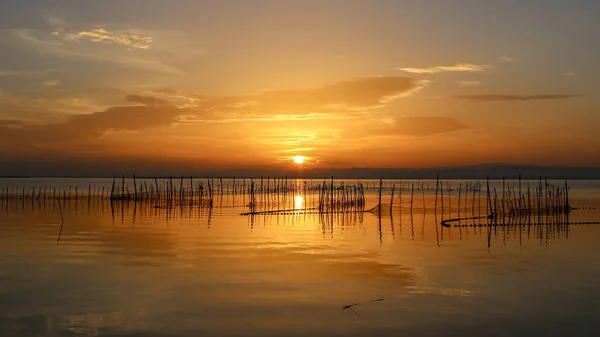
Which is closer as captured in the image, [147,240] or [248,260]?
[248,260]

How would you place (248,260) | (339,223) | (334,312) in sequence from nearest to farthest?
(334,312), (248,260), (339,223)

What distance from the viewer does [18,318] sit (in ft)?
30.1

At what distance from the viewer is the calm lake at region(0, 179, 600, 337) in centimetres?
902

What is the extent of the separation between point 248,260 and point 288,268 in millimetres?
1572

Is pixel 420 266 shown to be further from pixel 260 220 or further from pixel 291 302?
pixel 260 220

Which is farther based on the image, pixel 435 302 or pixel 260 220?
pixel 260 220

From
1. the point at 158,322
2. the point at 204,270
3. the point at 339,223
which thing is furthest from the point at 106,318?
the point at 339,223

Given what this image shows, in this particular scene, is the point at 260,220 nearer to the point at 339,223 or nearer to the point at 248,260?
the point at 339,223

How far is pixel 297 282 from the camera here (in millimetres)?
12078

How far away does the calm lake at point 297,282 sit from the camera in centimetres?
902

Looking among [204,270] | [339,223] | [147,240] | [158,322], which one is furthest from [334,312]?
[339,223]

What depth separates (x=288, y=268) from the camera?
13.7m

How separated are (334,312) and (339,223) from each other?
15.8 m

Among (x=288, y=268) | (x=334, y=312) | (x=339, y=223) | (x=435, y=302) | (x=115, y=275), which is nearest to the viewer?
(x=334, y=312)
